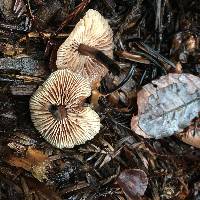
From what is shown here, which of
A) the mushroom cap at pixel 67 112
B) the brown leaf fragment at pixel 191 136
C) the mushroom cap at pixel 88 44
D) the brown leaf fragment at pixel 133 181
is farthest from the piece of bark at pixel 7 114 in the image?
the brown leaf fragment at pixel 191 136

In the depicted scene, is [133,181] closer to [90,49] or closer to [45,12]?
[90,49]

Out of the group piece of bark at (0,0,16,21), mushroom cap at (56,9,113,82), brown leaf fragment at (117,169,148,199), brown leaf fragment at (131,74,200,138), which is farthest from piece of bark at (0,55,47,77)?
brown leaf fragment at (117,169,148,199)

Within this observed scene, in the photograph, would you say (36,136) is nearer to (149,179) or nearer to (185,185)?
(149,179)

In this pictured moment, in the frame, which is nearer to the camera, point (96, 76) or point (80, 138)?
point (80, 138)

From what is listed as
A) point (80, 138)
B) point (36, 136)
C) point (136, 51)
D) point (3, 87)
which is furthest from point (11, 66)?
point (136, 51)

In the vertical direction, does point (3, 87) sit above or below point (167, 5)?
below

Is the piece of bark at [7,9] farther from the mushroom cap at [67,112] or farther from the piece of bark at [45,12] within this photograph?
→ the mushroom cap at [67,112]

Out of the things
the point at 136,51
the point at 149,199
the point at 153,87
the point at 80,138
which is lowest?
the point at 149,199
